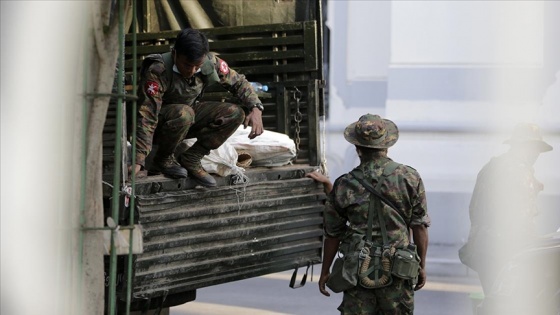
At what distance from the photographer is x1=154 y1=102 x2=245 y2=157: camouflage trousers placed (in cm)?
541

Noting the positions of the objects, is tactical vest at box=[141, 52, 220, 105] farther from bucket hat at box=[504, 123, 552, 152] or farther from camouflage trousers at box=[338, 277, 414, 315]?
bucket hat at box=[504, 123, 552, 152]

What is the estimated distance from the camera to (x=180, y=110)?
5.39 m

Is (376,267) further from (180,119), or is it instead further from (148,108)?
(148,108)

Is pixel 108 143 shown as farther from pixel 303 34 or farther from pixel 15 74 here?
pixel 15 74

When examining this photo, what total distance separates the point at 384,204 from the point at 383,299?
1.56 feet

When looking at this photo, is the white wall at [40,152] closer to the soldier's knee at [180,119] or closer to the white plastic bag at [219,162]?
the soldier's knee at [180,119]

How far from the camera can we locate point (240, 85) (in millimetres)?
5871

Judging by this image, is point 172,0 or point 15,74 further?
point 172,0

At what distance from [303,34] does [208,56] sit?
0.98 metres

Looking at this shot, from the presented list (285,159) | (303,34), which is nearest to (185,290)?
(285,159)

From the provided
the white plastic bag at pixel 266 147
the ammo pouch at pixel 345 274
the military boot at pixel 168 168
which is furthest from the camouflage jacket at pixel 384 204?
the military boot at pixel 168 168

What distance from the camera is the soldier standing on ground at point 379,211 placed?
5.48 metres

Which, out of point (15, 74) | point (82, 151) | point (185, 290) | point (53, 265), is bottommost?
point (185, 290)

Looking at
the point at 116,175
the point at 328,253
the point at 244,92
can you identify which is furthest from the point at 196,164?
the point at 116,175
